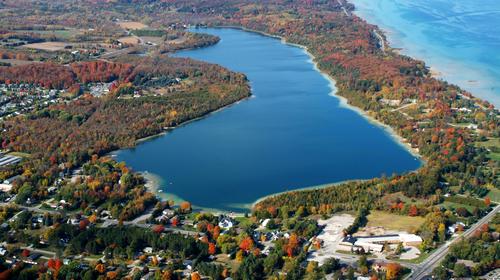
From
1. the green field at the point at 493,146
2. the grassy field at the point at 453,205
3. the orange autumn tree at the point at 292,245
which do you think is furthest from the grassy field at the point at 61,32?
the orange autumn tree at the point at 292,245

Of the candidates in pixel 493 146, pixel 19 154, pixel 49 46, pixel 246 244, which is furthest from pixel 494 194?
pixel 49 46

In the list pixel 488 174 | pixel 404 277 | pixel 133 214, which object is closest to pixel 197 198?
pixel 133 214

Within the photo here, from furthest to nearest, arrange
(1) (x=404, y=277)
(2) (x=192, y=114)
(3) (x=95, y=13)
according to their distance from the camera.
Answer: (3) (x=95, y=13)
(2) (x=192, y=114)
(1) (x=404, y=277)

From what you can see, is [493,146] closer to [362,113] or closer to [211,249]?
[362,113]

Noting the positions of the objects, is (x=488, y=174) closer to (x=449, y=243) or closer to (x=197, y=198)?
(x=449, y=243)

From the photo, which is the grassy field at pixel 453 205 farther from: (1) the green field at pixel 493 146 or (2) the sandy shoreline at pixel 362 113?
(1) the green field at pixel 493 146

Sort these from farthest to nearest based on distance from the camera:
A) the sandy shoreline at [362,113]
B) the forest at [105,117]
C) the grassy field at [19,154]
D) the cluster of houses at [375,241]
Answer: the sandy shoreline at [362,113] → the grassy field at [19,154] → the forest at [105,117] → the cluster of houses at [375,241]

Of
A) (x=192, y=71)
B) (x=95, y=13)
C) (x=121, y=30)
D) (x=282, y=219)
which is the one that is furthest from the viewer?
(x=95, y=13)
